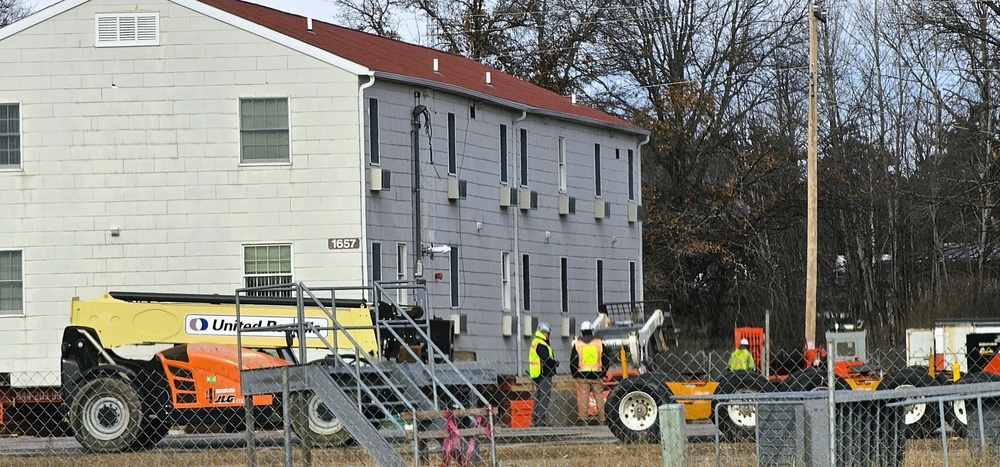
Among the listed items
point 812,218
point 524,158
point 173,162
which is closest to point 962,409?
point 812,218

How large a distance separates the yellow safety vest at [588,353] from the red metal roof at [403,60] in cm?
979

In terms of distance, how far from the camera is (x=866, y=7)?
56.3 metres

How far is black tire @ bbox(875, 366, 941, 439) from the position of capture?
20781 mm

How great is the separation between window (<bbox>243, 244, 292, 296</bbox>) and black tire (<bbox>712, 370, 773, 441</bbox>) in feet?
40.9

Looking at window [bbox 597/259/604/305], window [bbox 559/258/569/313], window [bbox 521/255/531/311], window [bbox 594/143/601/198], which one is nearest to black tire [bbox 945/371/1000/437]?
window [bbox 521/255/531/311]

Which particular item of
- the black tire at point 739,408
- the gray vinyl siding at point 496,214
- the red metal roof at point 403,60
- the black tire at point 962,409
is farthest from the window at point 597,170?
the black tire at point 962,409

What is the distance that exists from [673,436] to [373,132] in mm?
18652

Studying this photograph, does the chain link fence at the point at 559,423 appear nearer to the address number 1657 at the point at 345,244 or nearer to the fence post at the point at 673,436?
the fence post at the point at 673,436

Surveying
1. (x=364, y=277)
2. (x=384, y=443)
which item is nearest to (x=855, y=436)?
(x=384, y=443)

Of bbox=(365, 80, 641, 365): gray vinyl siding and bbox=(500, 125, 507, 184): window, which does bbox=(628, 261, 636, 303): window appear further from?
bbox=(500, 125, 507, 184): window

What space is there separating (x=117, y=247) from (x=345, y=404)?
1840 cm

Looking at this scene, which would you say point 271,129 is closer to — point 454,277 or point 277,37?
point 277,37

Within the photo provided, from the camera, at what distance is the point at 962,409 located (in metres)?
21.3

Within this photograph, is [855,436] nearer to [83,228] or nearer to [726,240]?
[83,228]
